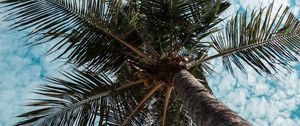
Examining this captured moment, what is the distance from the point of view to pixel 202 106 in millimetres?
4137

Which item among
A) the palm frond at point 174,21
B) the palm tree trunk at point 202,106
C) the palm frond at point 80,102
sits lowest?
the palm frond at point 80,102

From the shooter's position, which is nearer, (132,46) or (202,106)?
(202,106)

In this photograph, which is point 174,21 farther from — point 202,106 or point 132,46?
point 202,106

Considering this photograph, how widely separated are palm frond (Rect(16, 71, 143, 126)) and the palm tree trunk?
1443 millimetres

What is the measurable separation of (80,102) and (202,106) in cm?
288

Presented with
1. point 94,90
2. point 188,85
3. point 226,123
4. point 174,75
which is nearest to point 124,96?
point 94,90

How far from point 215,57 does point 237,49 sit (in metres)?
0.35

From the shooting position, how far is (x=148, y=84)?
19.6 feet

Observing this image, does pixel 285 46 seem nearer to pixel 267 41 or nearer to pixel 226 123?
pixel 267 41

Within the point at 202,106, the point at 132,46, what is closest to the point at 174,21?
the point at 132,46

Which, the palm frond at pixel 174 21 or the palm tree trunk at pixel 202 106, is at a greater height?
the palm frond at pixel 174 21

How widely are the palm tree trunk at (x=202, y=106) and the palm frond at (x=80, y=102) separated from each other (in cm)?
144

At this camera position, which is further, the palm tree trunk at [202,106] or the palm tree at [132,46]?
the palm tree at [132,46]

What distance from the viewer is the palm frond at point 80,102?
6375 mm
